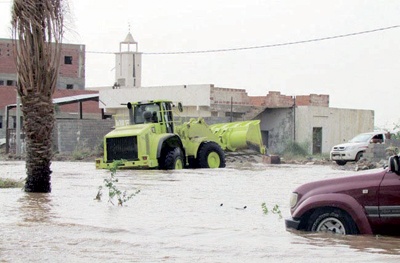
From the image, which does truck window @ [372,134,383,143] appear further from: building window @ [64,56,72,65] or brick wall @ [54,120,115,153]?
building window @ [64,56,72,65]

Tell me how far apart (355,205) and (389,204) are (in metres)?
0.41

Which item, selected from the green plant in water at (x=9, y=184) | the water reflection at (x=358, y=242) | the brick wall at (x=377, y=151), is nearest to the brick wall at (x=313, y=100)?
→ the brick wall at (x=377, y=151)

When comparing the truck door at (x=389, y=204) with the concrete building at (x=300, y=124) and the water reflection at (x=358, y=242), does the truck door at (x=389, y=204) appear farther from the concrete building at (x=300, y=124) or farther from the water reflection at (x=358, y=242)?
the concrete building at (x=300, y=124)

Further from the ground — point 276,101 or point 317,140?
point 276,101

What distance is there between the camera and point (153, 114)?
100 ft

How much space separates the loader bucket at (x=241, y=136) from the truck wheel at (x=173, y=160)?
7.15m

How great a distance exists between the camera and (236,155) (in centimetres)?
3903

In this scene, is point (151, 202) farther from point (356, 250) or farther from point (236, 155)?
point (236, 155)

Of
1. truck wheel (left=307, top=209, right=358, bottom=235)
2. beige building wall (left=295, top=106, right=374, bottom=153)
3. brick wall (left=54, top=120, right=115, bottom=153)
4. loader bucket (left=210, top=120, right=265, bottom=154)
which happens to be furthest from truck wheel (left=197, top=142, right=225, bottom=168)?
truck wheel (left=307, top=209, right=358, bottom=235)

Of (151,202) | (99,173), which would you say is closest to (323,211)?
(151,202)

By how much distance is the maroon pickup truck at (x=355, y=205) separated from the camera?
1034 centimetres

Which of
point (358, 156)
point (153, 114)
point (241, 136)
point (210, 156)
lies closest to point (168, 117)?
point (153, 114)

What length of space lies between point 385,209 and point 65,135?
40.4 m

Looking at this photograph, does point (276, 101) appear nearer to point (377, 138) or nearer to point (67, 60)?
point (377, 138)
